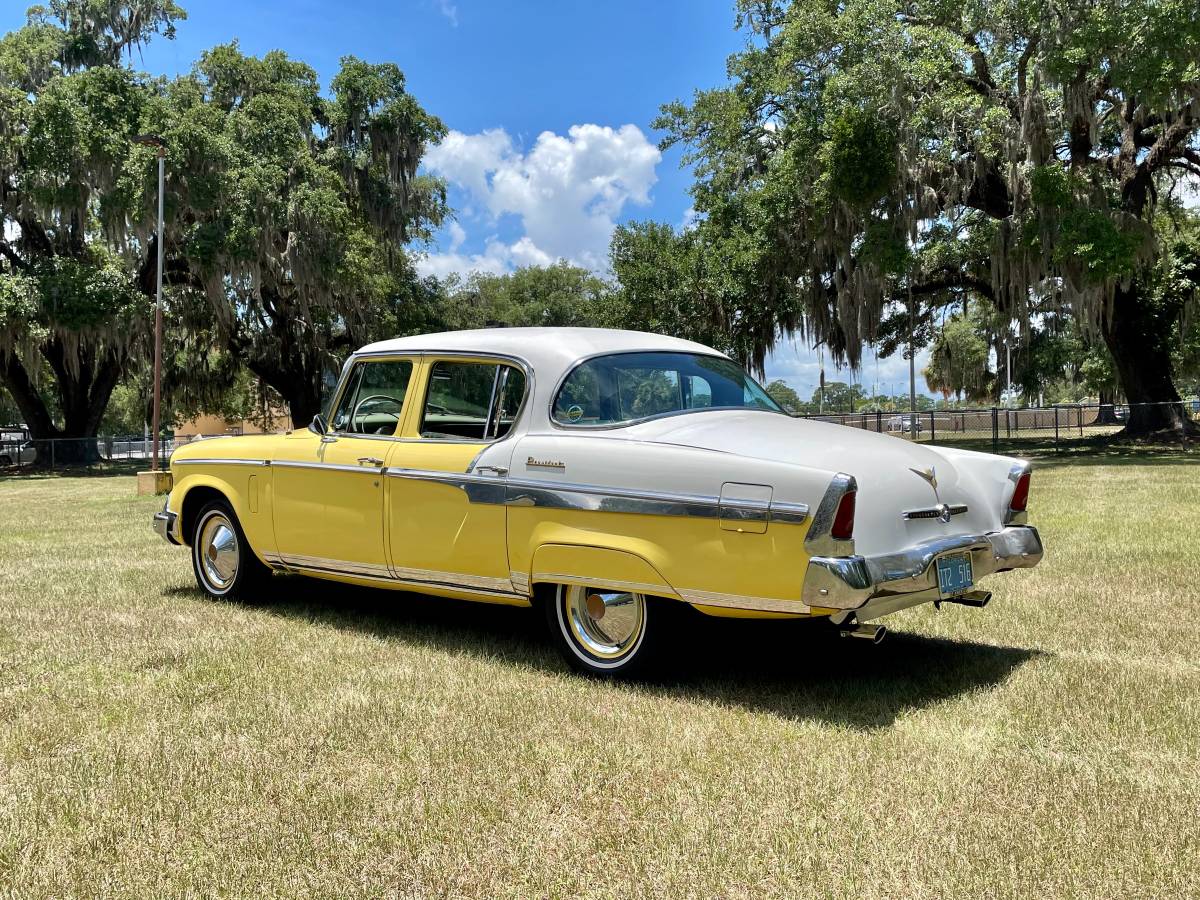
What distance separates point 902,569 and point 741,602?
0.74 m

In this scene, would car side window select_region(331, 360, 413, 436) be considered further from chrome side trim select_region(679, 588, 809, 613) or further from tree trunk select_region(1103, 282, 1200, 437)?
tree trunk select_region(1103, 282, 1200, 437)

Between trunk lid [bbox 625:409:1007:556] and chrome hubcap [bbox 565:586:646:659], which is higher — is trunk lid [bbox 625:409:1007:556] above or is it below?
above

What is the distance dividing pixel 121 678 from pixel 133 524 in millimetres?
8056

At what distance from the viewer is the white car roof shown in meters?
5.25

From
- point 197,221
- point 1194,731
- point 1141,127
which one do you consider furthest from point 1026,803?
point 197,221

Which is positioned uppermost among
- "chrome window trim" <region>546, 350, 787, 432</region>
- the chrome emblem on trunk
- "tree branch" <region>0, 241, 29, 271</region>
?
"tree branch" <region>0, 241, 29, 271</region>

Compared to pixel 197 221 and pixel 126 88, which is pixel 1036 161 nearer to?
pixel 197 221

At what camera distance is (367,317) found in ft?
106

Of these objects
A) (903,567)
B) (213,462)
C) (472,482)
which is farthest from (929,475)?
(213,462)

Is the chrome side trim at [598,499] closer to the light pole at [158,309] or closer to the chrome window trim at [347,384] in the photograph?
the chrome window trim at [347,384]

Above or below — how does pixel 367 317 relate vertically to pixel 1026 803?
above

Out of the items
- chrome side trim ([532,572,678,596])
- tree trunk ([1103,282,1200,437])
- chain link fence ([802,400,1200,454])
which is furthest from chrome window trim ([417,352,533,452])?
chain link fence ([802,400,1200,454])

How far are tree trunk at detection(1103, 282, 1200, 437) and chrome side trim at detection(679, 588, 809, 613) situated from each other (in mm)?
23925

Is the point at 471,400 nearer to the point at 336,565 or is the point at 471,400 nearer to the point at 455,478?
the point at 455,478
